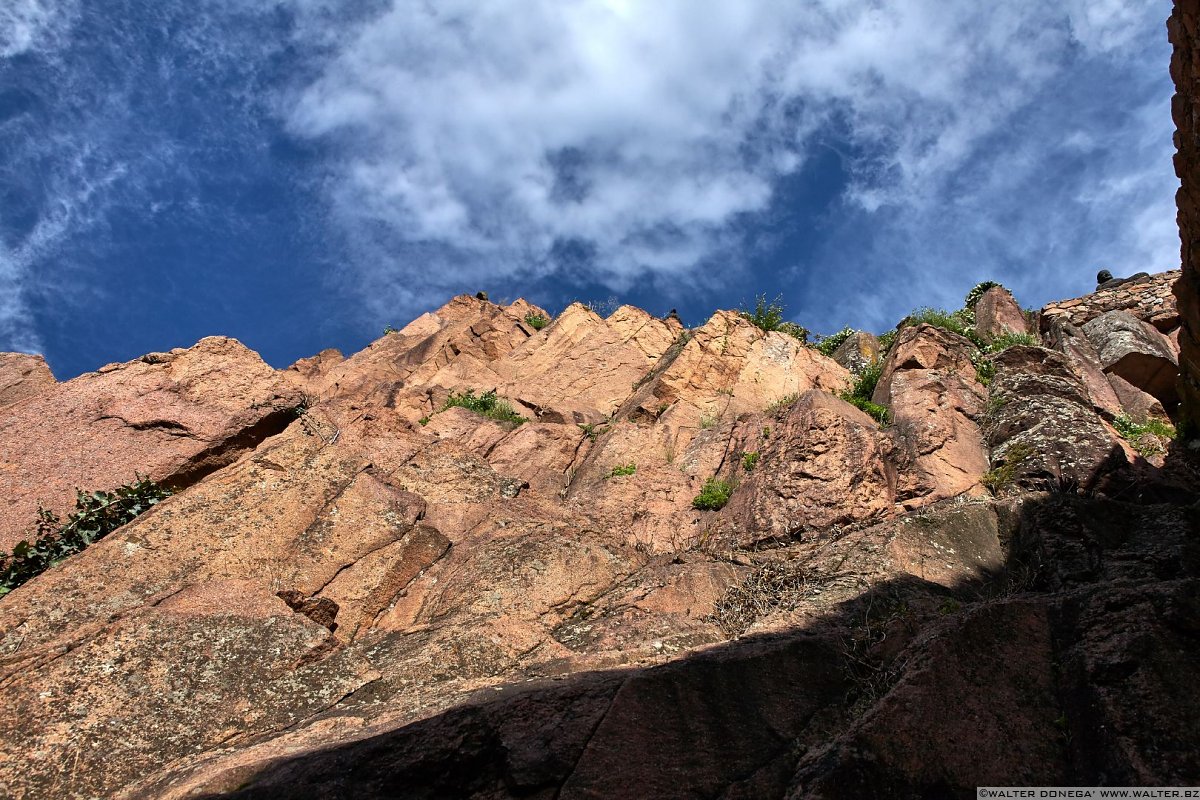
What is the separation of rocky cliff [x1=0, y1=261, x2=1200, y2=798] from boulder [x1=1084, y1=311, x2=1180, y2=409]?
1.52 meters

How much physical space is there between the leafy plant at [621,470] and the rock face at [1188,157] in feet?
25.2

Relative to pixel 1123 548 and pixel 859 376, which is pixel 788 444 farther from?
pixel 859 376

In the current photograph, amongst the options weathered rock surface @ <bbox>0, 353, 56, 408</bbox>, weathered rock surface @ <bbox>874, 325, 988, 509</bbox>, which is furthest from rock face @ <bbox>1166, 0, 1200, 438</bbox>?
weathered rock surface @ <bbox>0, 353, 56, 408</bbox>

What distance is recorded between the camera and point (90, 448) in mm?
10195

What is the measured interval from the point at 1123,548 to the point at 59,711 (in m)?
9.54

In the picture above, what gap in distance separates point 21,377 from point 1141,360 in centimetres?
2119

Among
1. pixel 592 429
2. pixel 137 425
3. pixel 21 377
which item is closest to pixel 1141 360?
pixel 592 429

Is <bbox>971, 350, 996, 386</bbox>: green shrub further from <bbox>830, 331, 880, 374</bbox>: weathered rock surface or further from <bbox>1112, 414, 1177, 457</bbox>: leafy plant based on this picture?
<bbox>830, 331, 880, 374</bbox>: weathered rock surface

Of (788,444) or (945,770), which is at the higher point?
(788,444)

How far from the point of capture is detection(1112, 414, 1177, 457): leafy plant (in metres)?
13.1

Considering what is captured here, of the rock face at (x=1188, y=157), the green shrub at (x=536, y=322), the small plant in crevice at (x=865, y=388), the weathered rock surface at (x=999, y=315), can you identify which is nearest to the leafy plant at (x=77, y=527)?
the small plant in crevice at (x=865, y=388)

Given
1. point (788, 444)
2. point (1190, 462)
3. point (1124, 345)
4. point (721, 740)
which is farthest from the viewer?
point (1124, 345)

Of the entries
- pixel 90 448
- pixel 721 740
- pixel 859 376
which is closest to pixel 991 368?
pixel 859 376

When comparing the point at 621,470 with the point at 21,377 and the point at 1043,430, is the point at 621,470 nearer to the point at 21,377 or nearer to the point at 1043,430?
the point at 1043,430
